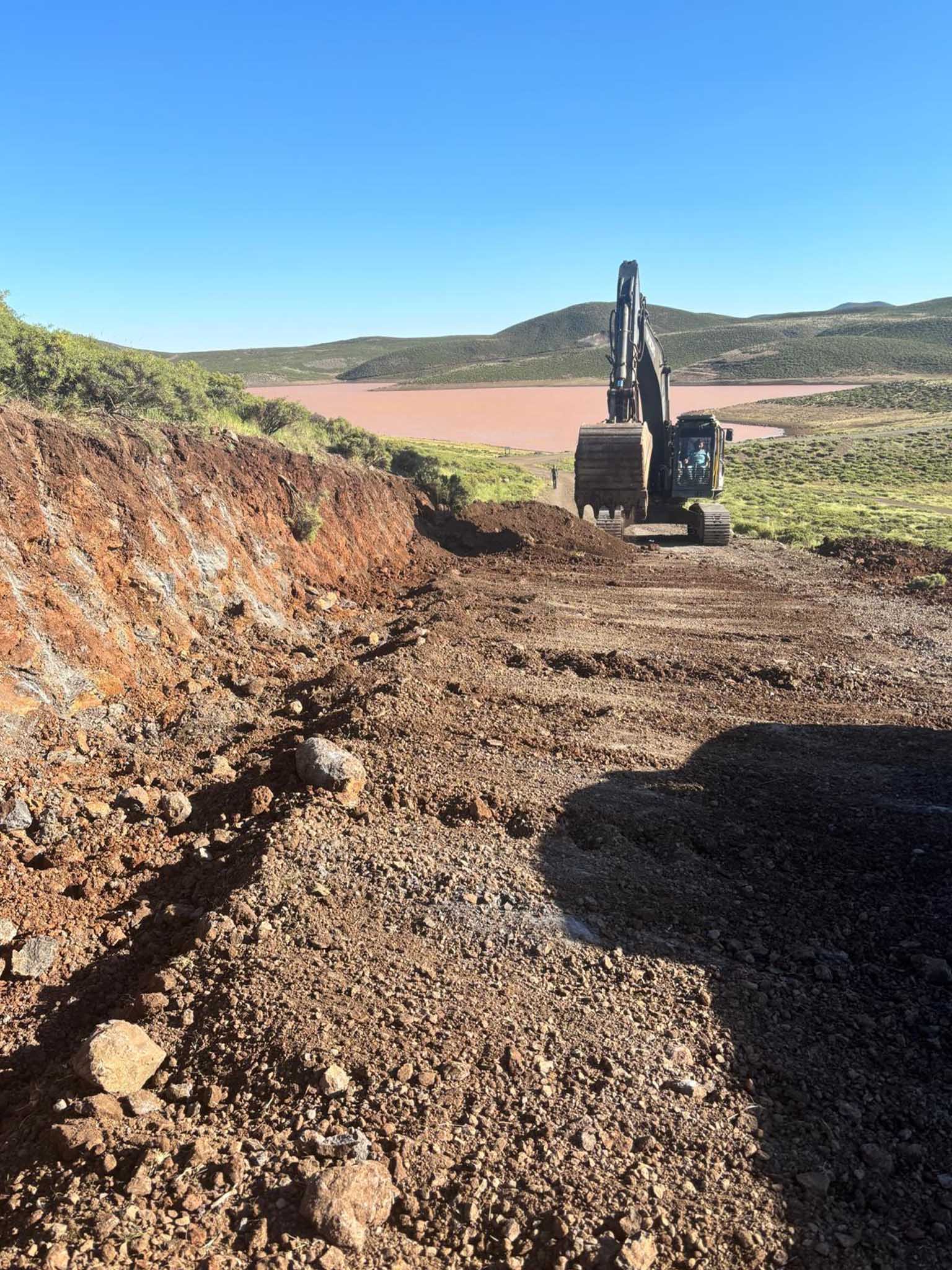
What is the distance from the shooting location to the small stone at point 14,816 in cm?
610

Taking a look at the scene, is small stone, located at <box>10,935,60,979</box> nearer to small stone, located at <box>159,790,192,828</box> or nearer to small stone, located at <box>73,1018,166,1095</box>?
small stone, located at <box>73,1018,166,1095</box>

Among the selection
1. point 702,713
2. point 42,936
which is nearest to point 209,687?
point 42,936

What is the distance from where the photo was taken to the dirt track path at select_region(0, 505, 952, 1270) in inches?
136

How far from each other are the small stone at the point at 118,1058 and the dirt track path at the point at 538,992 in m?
0.19

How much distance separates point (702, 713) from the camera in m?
9.45

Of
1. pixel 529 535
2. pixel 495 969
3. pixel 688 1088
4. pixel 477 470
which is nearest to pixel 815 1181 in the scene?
pixel 688 1088

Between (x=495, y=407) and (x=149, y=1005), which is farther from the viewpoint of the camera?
(x=495, y=407)

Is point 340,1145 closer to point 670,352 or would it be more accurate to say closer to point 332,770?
point 332,770

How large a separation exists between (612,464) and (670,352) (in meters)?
122

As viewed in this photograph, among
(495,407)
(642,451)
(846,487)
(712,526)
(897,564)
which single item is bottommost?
(846,487)

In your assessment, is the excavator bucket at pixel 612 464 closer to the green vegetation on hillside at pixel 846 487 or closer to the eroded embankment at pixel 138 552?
the green vegetation on hillside at pixel 846 487

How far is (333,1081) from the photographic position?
3.96 meters

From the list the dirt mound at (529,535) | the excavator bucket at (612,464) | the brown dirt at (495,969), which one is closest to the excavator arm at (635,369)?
the excavator bucket at (612,464)

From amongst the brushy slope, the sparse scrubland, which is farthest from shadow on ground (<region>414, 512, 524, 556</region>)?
the brushy slope
